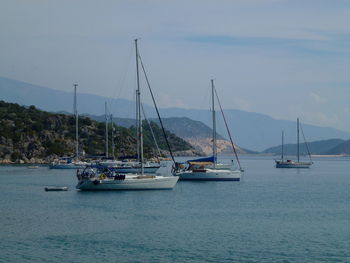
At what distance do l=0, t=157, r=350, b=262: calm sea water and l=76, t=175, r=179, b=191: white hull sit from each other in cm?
90

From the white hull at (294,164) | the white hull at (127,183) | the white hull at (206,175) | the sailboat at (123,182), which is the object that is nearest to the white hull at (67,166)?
the white hull at (294,164)

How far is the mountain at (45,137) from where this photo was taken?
147875 millimetres

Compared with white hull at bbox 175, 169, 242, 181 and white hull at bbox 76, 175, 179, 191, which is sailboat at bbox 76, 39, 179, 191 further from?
white hull at bbox 175, 169, 242, 181

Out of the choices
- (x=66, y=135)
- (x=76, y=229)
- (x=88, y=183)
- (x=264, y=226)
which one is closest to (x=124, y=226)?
(x=76, y=229)

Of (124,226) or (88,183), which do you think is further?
(88,183)

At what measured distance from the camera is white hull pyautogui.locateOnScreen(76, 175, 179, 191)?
184 ft

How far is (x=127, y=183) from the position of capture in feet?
183

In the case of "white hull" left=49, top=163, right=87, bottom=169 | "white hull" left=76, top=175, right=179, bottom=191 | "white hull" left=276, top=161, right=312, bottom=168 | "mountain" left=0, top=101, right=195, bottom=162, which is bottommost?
"white hull" left=76, top=175, right=179, bottom=191

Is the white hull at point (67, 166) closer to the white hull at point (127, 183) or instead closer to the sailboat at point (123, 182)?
the sailboat at point (123, 182)

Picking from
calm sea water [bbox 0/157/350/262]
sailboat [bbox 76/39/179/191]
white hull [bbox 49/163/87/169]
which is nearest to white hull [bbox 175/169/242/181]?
calm sea water [bbox 0/157/350/262]

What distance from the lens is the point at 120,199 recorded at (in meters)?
51.4

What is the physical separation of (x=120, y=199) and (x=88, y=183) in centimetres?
667

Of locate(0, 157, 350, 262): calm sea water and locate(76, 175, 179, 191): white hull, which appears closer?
locate(0, 157, 350, 262): calm sea water

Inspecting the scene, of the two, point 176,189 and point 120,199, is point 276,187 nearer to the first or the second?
point 176,189
